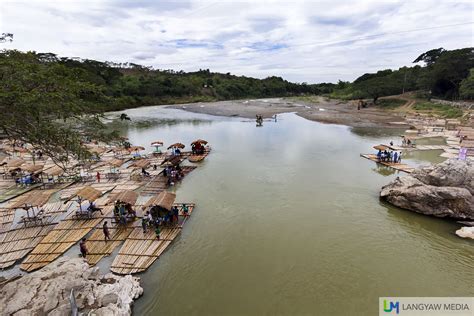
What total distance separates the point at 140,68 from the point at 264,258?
Result: 17357cm

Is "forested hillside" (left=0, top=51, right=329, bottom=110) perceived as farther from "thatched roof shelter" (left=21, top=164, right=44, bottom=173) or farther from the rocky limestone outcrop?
the rocky limestone outcrop

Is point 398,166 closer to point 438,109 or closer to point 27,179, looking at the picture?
point 27,179

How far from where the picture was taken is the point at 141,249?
15.8 m

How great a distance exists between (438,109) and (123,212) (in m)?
79.7

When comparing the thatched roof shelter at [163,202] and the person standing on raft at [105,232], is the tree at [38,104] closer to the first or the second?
the person standing on raft at [105,232]

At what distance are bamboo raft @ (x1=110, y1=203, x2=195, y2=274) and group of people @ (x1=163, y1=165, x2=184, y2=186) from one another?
822 centimetres

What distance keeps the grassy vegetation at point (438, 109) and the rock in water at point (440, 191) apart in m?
52.3

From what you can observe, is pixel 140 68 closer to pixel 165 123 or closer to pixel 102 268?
pixel 165 123

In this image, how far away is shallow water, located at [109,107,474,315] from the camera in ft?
42.7

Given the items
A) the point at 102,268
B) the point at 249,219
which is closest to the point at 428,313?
the point at 249,219

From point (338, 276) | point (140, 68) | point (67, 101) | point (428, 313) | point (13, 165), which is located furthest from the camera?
point (140, 68)

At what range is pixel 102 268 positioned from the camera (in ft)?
47.9

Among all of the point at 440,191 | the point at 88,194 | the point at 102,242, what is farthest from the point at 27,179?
the point at 440,191

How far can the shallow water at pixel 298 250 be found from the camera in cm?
1302
